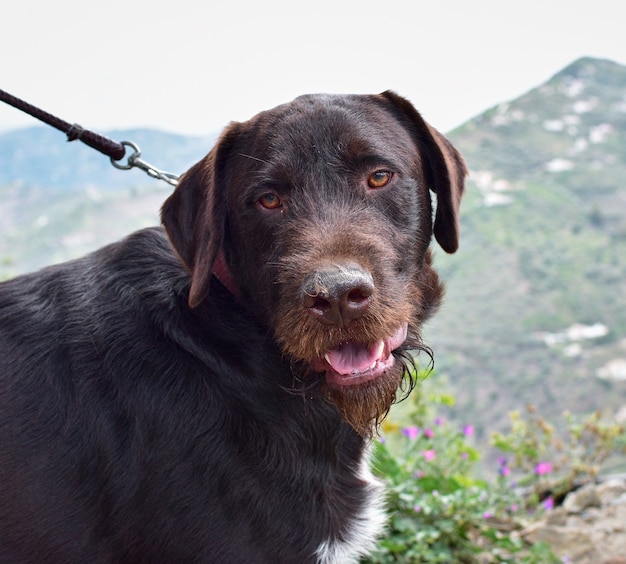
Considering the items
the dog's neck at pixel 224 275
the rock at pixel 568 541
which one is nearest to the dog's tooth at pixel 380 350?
the dog's neck at pixel 224 275

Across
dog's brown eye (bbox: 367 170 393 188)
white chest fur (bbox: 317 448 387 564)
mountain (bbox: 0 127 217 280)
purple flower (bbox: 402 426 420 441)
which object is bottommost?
mountain (bbox: 0 127 217 280)

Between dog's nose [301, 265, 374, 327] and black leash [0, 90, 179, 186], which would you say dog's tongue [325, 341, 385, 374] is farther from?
black leash [0, 90, 179, 186]

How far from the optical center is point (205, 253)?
258 cm

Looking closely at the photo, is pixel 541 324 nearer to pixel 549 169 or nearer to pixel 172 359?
pixel 549 169

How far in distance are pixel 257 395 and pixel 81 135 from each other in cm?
149

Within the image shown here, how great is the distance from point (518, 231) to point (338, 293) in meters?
7.03

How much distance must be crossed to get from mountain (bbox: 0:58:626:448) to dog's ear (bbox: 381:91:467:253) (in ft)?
9.25

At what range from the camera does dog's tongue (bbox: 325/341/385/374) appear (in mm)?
2467

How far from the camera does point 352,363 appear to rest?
8.16 ft

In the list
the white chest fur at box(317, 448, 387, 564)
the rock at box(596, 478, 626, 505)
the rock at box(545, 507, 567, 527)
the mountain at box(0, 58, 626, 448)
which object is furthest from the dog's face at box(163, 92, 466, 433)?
the mountain at box(0, 58, 626, 448)

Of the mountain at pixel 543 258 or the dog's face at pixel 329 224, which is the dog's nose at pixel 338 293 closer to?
the dog's face at pixel 329 224

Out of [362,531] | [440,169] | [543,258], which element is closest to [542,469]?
[362,531]

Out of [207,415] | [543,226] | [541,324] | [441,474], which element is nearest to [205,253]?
[207,415]

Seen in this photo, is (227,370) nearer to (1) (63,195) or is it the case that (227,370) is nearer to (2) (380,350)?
(2) (380,350)
